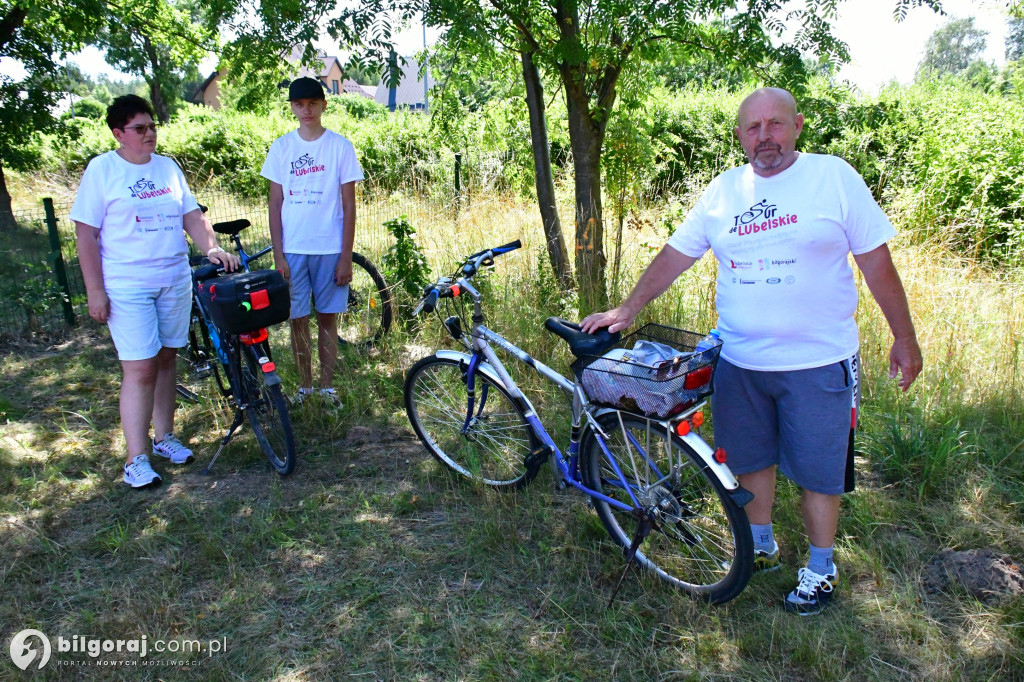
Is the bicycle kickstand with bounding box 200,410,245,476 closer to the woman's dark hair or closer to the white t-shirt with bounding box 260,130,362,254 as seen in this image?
the white t-shirt with bounding box 260,130,362,254

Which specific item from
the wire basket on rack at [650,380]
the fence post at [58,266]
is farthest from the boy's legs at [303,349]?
the fence post at [58,266]

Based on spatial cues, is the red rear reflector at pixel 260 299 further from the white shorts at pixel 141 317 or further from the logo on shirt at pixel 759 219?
the logo on shirt at pixel 759 219

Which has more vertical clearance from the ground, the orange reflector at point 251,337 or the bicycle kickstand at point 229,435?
the orange reflector at point 251,337

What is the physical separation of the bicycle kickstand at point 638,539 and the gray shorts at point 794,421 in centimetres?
40

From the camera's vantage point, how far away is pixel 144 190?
3891mm

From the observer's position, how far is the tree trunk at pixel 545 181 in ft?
19.1

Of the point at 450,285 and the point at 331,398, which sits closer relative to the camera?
the point at 450,285

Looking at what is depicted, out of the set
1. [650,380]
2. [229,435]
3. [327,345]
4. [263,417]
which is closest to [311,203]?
[327,345]

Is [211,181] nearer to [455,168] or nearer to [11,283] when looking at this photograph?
[455,168]

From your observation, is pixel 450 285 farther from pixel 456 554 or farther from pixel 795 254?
pixel 795 254

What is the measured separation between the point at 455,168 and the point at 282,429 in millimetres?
6777

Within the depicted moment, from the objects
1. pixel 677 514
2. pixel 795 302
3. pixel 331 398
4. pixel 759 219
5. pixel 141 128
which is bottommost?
pixel 331 398

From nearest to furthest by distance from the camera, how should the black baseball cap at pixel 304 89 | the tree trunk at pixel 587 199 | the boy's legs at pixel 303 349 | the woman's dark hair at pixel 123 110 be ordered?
the woman's dark hair at pixel 123 110
the black baseball cap at pixel 304 89
the boy's legs at pixel 303 349
the tree trunk at pixel 587 199

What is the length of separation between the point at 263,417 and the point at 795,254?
9.95 feet
